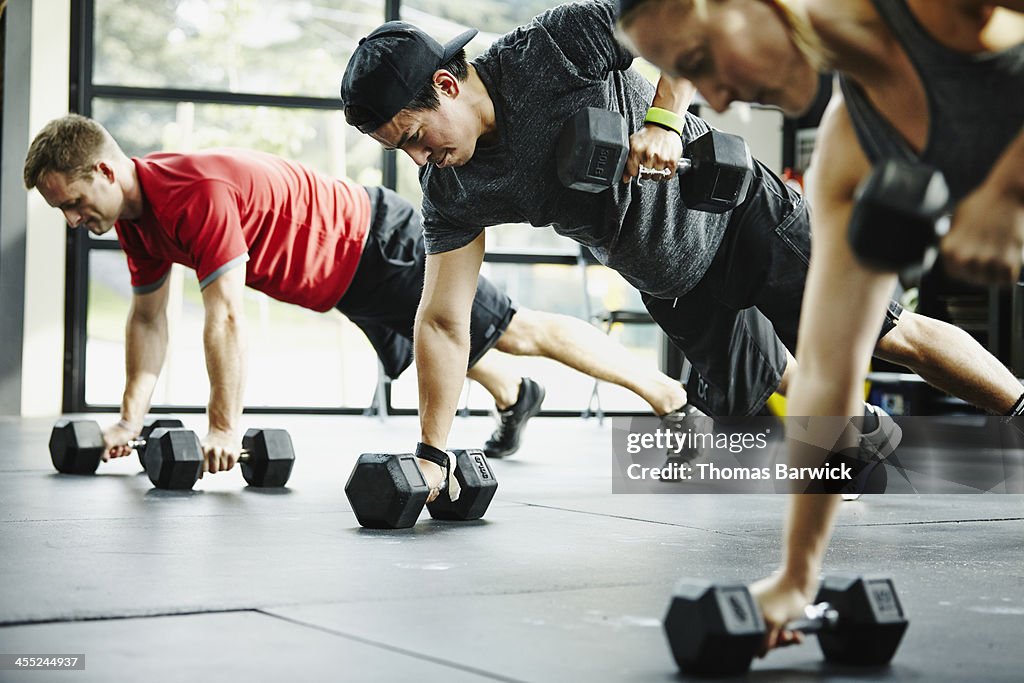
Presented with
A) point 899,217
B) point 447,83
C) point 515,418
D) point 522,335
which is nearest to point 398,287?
point 522,335

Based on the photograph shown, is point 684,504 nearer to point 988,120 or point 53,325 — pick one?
point 988,120

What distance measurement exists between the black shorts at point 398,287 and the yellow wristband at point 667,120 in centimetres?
113

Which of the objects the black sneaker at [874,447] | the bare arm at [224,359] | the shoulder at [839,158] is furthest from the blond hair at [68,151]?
the shoulder at [839,158]

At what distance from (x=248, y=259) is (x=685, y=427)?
49.8 inches

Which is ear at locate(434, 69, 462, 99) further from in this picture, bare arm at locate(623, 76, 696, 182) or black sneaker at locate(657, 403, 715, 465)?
black sneaker at locate(657, 403, 715, 465)

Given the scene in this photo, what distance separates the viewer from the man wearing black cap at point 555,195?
2.03 metres

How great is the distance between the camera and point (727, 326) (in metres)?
2.54

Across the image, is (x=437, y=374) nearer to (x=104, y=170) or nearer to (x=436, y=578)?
(x=436, y=578)

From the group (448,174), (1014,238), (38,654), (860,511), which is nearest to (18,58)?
(448,174)

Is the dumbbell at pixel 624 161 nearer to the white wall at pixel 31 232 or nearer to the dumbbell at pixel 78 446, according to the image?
the dumbbell at pixel 78 446

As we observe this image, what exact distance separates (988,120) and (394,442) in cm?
344

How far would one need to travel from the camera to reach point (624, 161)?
204cm

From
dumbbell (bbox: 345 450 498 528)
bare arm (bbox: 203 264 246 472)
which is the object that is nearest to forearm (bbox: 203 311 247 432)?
bare arm (bbox: 203 264 246 472)

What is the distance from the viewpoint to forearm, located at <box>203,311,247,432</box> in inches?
108
